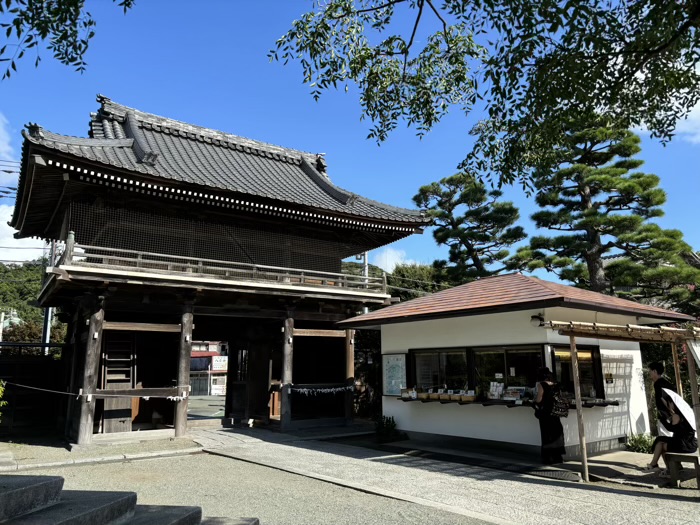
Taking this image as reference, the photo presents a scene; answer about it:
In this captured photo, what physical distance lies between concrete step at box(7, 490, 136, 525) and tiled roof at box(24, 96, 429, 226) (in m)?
8.90

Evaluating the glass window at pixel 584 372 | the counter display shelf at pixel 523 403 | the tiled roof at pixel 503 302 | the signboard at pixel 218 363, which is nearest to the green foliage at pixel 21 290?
the signboard at pixel 218 363

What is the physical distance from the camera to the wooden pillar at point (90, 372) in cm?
1162

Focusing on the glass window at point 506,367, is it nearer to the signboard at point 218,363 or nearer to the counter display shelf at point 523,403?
the counter display shelf at point 523,403

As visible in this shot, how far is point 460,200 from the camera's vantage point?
24062mm

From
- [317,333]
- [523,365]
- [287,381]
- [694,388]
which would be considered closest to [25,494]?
[694,388]

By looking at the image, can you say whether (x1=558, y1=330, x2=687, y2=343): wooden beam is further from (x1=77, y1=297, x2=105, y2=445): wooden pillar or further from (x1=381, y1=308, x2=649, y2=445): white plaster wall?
(x1=77, y1=297, x2=105, y2=445): wooden pillar

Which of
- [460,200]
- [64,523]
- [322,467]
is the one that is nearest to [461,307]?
[322,467]

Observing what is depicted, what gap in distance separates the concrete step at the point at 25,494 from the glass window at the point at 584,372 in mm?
8806

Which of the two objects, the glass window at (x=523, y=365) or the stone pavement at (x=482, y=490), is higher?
the glass window at (x=523, y=365)

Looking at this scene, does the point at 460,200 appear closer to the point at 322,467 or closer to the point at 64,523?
the point at 322,467

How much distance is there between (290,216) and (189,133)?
20.2 feet

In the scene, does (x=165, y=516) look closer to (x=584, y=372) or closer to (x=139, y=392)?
(x=139, y=392)

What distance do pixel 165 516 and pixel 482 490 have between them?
463 cm

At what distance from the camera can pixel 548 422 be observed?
8945 mm
